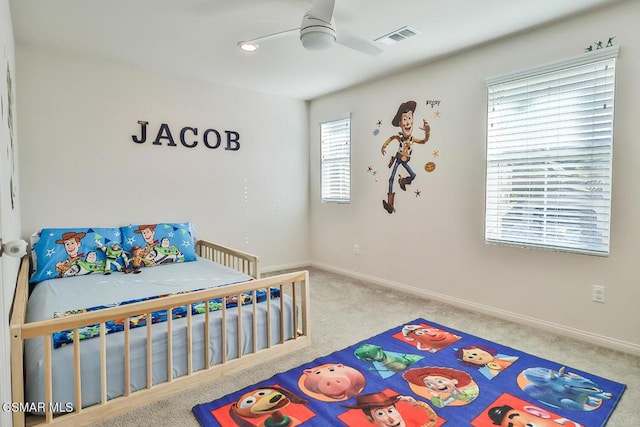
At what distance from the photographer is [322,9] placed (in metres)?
2.08

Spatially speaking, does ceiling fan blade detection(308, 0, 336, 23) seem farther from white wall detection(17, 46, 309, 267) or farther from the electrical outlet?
the electrical outlet

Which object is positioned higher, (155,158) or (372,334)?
(155,158)

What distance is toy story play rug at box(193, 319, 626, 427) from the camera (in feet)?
5.75

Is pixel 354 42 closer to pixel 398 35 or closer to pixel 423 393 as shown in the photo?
pixel 398 35

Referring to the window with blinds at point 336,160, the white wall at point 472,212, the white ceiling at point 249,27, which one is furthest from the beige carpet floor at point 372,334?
the white ceiling at point 249,27

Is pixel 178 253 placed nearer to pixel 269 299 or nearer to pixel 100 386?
pixel 269 299

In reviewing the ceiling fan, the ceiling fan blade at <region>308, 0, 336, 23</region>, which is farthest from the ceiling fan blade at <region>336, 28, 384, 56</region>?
the ceiling fan blade at <region>308, 0, 336, 23</region>

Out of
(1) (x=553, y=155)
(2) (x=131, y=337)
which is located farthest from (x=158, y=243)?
(1) (x=553, y=155)

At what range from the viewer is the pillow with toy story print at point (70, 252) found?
288 centimetres

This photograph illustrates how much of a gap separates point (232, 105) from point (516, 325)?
366 cm

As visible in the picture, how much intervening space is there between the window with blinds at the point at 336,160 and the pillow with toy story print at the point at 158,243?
1.91 m

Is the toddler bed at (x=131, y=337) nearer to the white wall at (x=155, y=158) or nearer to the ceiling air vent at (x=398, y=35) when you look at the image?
the white wall at (x=155, y=158)

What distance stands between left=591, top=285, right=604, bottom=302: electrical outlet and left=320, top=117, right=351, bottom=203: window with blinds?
260 centimetres

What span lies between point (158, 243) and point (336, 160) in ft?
7.67
